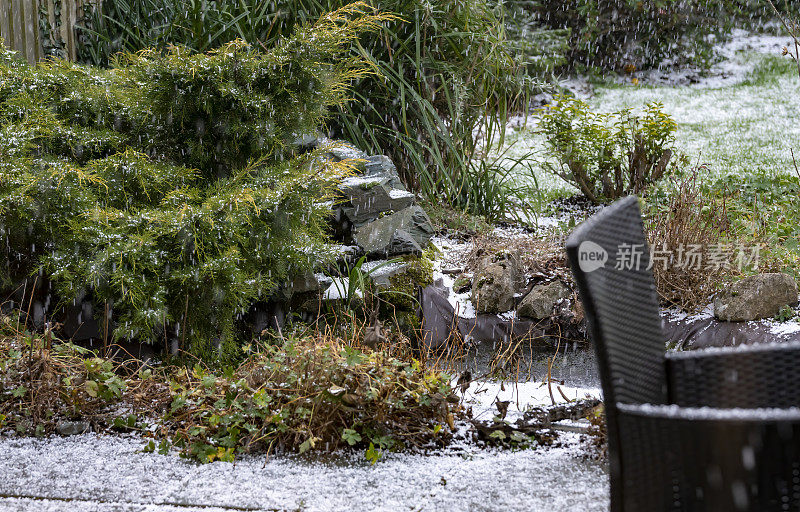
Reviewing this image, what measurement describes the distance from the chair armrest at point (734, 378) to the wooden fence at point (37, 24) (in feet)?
14.3

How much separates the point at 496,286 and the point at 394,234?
66 cm

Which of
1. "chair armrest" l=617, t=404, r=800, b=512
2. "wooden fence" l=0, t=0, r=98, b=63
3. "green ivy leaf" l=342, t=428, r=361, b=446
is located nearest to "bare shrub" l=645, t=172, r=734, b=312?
"green ivy leaf" l=342, t=428, r=361, b=446

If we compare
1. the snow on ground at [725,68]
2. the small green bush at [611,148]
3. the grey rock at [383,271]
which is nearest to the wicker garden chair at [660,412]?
the grey rock at [383,271]

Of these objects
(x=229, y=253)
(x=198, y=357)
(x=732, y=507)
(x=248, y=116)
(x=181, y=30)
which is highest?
(x=181, y=30)

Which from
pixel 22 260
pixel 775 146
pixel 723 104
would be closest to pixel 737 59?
pixel 723 104

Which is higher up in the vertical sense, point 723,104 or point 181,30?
point 181,30

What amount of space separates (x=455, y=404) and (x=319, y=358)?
496mm

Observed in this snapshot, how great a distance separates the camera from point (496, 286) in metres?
3.95

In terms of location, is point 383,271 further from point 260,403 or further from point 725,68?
point 725,68

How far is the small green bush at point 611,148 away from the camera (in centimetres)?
603

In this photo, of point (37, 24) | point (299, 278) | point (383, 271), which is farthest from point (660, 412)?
point (37, 24)

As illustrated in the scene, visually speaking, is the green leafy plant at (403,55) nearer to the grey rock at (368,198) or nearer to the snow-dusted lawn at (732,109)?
the grey rock at (368,198)

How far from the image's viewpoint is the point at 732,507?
1067mm

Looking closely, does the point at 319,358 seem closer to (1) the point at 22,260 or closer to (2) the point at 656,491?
(2) the point at 656,491
